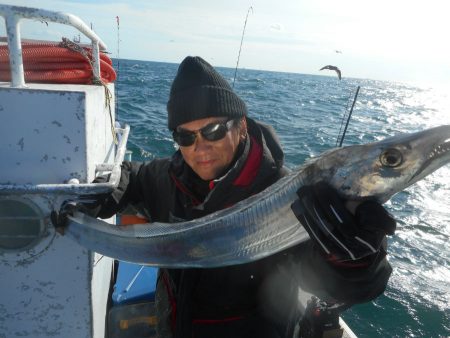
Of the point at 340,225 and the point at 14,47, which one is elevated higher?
the point at 14,47

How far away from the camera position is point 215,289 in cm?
262

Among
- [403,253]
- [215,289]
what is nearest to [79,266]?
[215,289]

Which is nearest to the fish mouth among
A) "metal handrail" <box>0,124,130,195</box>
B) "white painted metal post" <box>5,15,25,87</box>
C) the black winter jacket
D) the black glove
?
the black winter jacket

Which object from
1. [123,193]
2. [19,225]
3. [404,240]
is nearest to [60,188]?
[19,225]

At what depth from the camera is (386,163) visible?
166 centimetres

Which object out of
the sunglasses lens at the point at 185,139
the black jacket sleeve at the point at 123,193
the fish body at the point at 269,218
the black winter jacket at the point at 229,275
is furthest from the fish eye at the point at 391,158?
the black jacket sleeve at the point at 123,193

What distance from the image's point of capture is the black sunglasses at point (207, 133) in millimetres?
2520

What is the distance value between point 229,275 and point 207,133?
1049 mm

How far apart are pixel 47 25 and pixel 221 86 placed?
122cm

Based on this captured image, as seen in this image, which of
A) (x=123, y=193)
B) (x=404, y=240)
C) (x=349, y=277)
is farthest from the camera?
(x=404, y=240)

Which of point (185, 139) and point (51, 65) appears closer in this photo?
point (185, 139)

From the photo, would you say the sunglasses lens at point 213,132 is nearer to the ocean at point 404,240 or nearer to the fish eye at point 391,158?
the fish eye at point 391,158

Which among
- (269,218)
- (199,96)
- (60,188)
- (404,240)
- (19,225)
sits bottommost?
(404,240)

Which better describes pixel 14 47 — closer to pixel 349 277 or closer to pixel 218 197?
pixel 218 197
